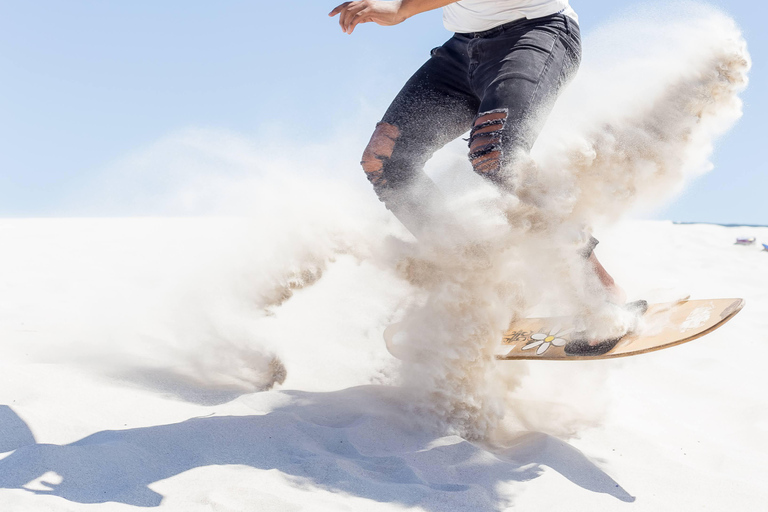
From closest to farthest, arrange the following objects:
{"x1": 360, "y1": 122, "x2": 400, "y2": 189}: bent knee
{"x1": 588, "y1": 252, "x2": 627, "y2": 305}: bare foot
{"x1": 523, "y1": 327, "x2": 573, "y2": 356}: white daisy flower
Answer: {"x1": 588, "y1": 252, "x2": 627, "y2": 305}: bare foot → {"x1": 523, "y1": 327, "x2": 573, "y2": 356}: white daisy flower → {"x1": 360, "y1": 122, "x2": 400, "y2": 189}: bent knee

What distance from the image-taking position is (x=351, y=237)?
2.53 m

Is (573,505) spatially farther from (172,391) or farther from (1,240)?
(1,240)

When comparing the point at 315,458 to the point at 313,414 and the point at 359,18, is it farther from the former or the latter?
the point at 359,18

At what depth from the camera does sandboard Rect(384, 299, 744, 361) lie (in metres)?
2.18

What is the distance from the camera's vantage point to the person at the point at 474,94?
2102 mm

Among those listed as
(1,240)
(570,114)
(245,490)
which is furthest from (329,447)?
(1,240)

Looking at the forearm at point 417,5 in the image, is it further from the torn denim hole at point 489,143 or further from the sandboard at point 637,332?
the sandboard at point 637,332

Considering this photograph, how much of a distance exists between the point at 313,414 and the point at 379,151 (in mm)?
1116

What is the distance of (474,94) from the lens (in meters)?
2.45

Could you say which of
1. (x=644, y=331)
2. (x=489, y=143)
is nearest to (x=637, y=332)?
(x=644, y=331)

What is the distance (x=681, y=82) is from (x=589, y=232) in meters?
0.83

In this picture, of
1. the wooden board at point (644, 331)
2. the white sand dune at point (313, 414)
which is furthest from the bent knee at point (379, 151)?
the wooden board at point (644, 331)

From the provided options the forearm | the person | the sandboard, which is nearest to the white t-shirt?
the person

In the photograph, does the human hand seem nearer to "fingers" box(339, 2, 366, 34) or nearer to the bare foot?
"fingers" box(339, 2, 366, 34)
